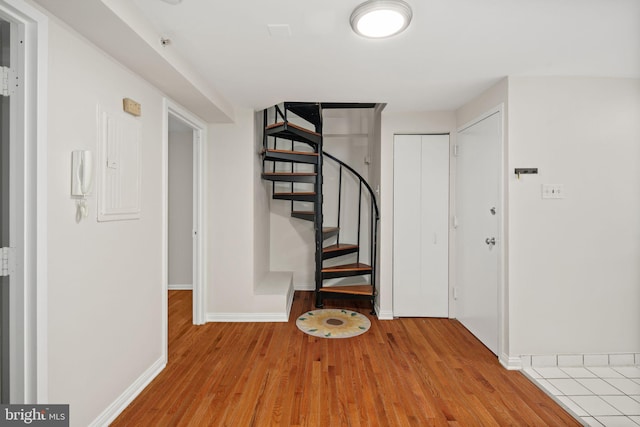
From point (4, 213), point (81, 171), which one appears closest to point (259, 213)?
point (81, 171)

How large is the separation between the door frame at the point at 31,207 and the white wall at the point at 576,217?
2.96m

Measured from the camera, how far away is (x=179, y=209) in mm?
4852

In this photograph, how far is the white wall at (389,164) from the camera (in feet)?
11.3

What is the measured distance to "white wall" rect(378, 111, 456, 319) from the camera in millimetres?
3451

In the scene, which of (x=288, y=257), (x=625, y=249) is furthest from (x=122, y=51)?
(x=625, y=249)

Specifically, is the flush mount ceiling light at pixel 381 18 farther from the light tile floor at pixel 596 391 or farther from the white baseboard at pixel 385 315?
the white baseboard at pixel 385 315

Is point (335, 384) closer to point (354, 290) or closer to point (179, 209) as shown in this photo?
point (354, 290)

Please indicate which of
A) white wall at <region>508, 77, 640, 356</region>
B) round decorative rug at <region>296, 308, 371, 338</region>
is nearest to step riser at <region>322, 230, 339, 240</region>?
round decorative rug at <region>296, 308, 371, 338</region>

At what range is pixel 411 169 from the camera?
11.5ft

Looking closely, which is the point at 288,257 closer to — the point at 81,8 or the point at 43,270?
the point at 43,270

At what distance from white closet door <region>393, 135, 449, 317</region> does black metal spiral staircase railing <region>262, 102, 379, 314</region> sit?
Answer: 1.16 ft

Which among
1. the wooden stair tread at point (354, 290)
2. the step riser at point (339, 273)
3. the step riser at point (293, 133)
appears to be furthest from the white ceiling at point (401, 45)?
the wooden stair tread at point (354, 290)

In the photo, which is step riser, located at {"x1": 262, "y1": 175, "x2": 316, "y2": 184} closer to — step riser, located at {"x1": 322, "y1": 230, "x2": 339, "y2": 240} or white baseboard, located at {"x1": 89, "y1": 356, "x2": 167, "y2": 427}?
step riser, located at {"x1": 322, "y1": 230, "x2": 339, "y2": 240}

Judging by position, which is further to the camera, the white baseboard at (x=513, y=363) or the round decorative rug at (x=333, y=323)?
the round decorative rug at (x=333, y=323)
